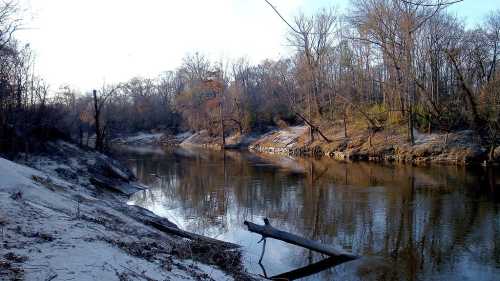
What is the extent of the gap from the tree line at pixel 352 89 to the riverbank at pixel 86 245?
37.0 feet

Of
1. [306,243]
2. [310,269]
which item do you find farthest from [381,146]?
[310,269]

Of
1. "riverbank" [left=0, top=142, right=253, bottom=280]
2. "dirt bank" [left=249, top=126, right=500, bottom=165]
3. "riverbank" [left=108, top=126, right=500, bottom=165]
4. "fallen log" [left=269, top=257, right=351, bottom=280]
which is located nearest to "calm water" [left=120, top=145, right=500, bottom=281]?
"fallen log" [left=269, top=257, right=351, bottom=280]

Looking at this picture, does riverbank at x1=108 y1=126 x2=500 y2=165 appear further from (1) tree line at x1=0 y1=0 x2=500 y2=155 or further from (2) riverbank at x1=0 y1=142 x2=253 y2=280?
(2) riverbank at x1=0 y1=142 x2=253 y2=280

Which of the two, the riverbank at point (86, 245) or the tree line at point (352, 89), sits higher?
the tree line at point (352, 89)

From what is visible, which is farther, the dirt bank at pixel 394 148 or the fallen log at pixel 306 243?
the dirt bank at pixel 394 148

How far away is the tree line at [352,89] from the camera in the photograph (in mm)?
32594

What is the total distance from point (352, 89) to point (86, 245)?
173ft

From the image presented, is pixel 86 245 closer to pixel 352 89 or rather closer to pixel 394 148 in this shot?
pixel 394 148

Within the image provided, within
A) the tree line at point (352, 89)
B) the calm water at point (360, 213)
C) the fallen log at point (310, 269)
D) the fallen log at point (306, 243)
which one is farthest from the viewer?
the tree line at point (352, 89)

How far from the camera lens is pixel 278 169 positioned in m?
36.2

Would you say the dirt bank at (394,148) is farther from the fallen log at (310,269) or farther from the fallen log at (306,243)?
the fallen log at (310,269)

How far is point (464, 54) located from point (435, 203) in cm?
3140

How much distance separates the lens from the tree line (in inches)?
1283

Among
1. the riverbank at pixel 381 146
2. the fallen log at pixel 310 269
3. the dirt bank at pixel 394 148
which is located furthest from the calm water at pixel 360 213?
the riverbank at pixel 381 146
